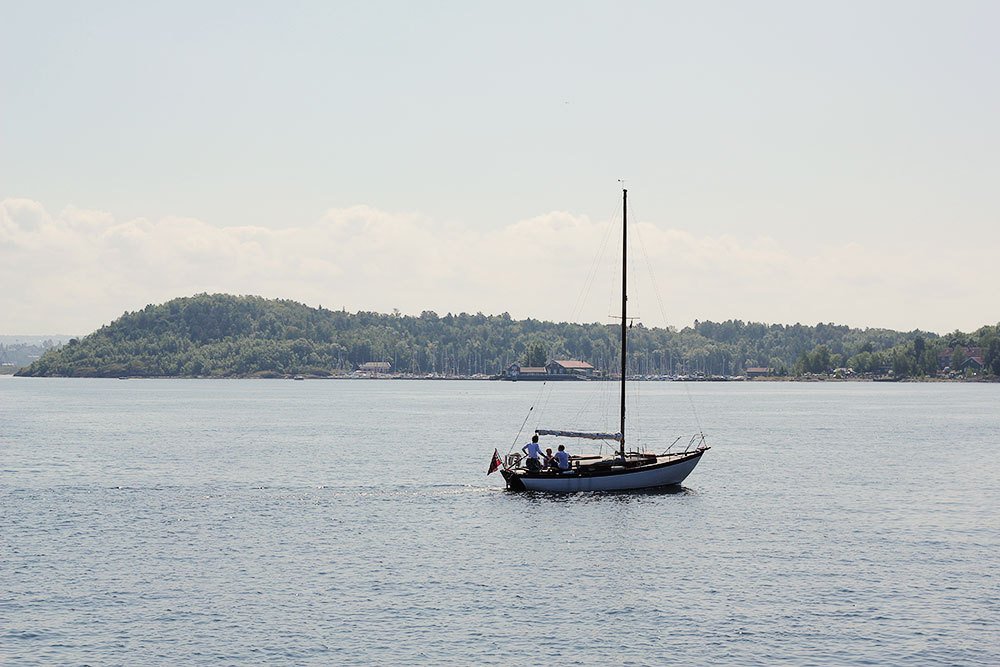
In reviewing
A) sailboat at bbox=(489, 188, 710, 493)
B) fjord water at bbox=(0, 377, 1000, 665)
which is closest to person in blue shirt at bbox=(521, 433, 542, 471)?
sailboat at bbox=(489, 188, 710, 493)

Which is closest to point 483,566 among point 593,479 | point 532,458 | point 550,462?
point 532,458

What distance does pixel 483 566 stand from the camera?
5638 centimetres

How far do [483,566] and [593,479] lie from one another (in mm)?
26086

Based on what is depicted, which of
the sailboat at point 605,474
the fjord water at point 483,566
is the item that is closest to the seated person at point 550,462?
the sailboat at point 605,474

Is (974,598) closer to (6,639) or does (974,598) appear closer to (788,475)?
(6,639)

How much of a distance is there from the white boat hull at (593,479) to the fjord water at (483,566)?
3.19 ft

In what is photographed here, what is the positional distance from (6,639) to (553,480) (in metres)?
44.6

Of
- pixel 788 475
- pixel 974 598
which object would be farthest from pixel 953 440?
pixel 974 598

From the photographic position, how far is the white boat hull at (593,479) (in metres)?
81.2

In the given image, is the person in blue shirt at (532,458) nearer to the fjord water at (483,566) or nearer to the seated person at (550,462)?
the seated person at (550,462)

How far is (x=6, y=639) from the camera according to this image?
42406mm

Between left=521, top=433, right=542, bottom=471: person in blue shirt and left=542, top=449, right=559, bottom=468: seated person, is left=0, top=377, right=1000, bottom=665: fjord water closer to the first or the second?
left=521, top=433, right=542, bottom=471: person in blue shirt

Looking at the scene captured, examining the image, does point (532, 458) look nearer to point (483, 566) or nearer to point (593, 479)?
point (593, 479)

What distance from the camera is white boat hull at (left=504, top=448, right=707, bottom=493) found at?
81.2 m
